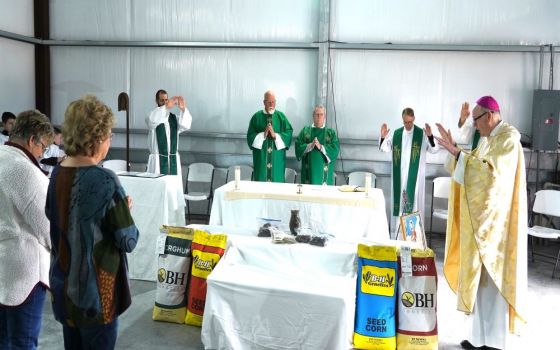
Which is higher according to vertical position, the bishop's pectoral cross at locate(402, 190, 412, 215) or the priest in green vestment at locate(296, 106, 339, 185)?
the priest in green vestment at locate(296, 106, 339, 185)

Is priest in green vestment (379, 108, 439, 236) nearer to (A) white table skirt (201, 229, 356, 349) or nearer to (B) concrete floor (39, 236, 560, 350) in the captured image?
(B) concrete floor (39, 236, 560, 350)

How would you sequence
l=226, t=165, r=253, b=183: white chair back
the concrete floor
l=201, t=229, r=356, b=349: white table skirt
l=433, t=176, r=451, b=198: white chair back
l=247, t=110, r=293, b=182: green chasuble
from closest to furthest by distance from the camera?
l=201, t=229, r=356, b=349: white table skirt
the concrete floor
l=433, t=176, r=451, b=198: white chair back
l=247, t=110, r=293, b=182: green chasuble
l=226, t=165, r=253, b=183: white chair back

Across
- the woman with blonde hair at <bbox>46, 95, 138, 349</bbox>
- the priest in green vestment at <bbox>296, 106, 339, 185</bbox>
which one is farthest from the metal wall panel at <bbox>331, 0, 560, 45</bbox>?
the woman with blonde hair at <bbox>46, 95, 138, 349</bbox>

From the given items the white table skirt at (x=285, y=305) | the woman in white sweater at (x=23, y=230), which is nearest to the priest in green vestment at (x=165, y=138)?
the white table skirt at (x=285, y=305)

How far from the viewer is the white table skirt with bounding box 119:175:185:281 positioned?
173 inches

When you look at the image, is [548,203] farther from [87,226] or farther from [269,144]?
[87,226]

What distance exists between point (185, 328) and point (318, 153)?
3.12m

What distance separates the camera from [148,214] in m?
4.40

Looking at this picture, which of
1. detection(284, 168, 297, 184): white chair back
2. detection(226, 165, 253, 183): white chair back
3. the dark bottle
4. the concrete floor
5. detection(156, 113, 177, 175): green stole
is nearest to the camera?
the concrete floor

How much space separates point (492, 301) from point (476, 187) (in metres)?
0.75

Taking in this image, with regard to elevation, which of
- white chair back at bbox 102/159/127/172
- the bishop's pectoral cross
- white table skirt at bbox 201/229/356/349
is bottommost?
white table skirt at bbox 201/229/356/349

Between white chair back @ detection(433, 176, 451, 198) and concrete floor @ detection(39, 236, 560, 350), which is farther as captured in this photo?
white chair back @ detection(433, 176, 451, 198)

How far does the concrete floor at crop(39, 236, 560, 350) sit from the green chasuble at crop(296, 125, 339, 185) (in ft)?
7.14

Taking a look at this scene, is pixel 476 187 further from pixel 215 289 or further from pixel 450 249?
pixel 215 289
